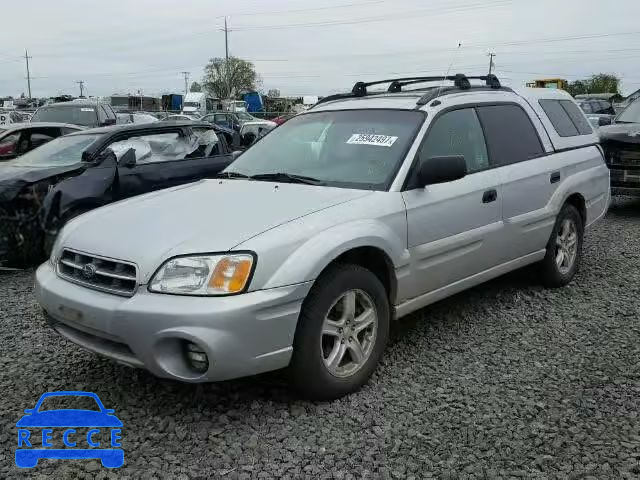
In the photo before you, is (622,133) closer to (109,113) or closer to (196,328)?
(196,328)

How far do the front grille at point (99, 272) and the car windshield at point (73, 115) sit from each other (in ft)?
36.0

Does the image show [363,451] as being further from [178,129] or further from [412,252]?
[178,129]

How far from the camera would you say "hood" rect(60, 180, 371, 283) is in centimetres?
315

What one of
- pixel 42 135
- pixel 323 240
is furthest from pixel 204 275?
pixel 42 135

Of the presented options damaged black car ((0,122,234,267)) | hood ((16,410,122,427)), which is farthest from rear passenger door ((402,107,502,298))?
damaged black car ((0,122,234,267))

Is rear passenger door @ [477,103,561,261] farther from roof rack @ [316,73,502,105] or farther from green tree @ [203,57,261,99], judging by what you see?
green tree @ [203,57,261,99]

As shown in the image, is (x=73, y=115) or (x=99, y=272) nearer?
Result: (x=99, y=272)

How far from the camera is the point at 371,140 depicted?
4.16 metres

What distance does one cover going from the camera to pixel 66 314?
3.34 metres

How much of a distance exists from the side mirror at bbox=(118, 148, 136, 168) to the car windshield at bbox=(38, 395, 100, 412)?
3.76 meters

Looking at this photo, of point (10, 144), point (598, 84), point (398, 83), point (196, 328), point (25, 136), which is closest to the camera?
point (196, 328)

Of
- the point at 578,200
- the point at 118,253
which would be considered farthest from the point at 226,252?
the point at 578,200

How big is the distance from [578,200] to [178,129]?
464 cm

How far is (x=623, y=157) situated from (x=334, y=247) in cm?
766
